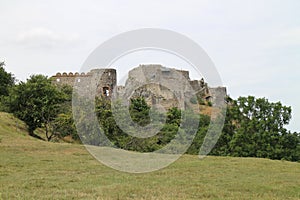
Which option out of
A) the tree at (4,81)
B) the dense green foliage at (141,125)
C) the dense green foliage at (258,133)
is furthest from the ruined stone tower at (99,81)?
the dense green foliage at (258,133)

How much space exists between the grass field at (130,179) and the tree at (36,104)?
12.6 metres

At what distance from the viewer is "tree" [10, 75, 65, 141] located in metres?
41.2

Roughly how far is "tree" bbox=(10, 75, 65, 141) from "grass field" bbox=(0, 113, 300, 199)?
1260 centimetres

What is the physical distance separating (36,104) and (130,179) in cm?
2559

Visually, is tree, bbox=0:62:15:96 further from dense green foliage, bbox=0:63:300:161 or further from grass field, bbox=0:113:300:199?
grass field, bbox=0:113:300:199

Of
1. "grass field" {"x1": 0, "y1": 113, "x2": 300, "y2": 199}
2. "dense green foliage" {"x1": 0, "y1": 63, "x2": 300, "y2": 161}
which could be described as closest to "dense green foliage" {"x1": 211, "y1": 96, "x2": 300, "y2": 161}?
"dense green foliage" {"x1": 0, "y1": 63, "x2": 300, "y2": 161}

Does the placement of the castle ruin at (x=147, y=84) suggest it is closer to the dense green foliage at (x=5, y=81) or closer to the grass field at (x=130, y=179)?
the dense green foliage at (x=5, y=81)

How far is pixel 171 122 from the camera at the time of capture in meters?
49.2

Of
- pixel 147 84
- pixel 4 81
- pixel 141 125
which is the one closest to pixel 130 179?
pixel 141 125

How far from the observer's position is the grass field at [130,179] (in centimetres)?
1426

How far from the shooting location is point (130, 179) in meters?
18.1

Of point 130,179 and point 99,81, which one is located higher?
point 99,81

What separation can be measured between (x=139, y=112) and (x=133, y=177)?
92.7ft

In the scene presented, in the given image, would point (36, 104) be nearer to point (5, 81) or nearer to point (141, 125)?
point (141, 125)
